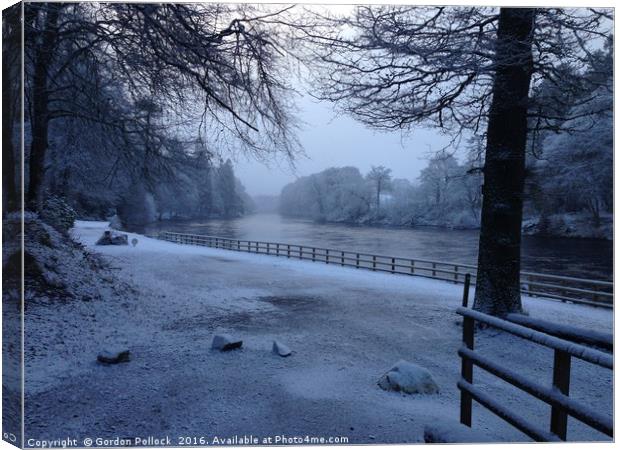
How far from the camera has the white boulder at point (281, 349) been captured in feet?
15.1

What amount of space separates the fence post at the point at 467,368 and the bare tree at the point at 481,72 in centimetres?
251

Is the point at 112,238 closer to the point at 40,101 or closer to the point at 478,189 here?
the point at 40,101

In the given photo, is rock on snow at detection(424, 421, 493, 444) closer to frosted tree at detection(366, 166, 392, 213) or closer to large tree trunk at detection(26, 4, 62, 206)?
frosted tree at detection(366, 166, 392, 213)

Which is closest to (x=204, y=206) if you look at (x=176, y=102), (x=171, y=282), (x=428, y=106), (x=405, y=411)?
(x=176, y=102)

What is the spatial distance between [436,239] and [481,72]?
4521 mm

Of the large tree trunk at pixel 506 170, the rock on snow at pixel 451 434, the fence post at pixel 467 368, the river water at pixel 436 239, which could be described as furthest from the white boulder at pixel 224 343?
the large tree trunk at pixel 506 170

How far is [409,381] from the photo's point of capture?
379cm

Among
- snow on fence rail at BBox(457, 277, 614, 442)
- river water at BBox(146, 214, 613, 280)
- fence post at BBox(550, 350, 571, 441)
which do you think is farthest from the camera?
river water at BBox(146, 214, 613, 280)

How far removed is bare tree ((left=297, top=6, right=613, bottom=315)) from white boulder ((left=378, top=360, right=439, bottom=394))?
244 cm

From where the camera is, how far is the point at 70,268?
6.15 metres

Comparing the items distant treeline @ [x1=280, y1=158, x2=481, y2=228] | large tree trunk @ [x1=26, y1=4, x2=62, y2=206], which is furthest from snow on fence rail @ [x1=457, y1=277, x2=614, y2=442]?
large tree trunk @ [x1=26, y1=4, x2=62, y2=206]

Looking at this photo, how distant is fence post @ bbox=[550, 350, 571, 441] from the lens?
2340mm

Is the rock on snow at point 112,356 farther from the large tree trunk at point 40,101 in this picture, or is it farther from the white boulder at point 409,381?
the white boulder at point 409,381

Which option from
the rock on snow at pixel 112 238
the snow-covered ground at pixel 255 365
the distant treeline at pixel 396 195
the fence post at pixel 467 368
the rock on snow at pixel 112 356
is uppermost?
the distant treeline at pixel 396 195
